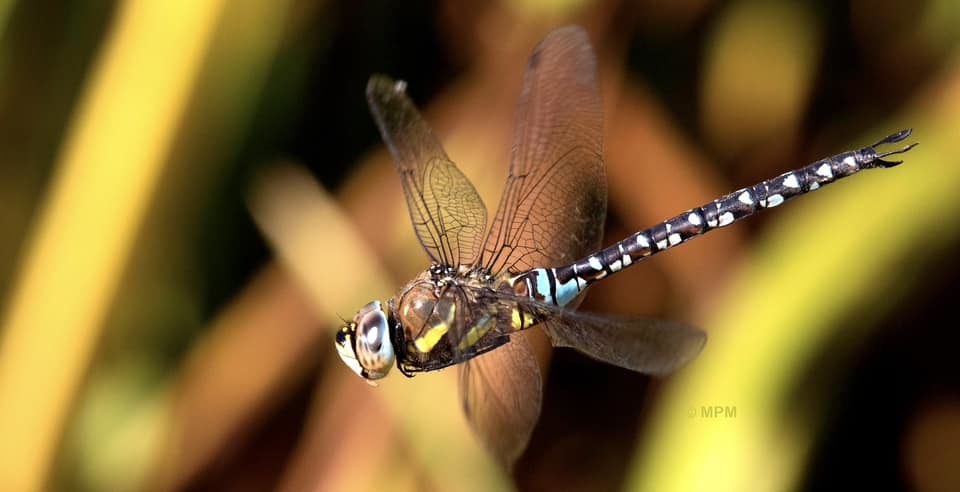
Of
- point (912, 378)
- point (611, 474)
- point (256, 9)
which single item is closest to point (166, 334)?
point (256, 9)

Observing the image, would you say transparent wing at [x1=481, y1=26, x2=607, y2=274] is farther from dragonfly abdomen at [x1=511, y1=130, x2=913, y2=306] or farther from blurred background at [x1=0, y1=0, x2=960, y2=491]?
blurred background at [x1=0, y1=0, x2=960, y2=491]

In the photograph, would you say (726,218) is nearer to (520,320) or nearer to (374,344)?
(520,320)

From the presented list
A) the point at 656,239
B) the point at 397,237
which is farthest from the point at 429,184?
the point at 397,237

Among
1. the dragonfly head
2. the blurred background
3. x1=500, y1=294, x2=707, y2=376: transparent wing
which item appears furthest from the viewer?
the blurred background

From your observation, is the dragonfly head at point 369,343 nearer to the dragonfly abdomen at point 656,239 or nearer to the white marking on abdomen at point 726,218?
the dragonfly abdomen at point 656,239

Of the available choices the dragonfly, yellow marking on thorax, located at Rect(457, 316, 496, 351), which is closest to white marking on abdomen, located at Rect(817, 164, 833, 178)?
the dragonfly

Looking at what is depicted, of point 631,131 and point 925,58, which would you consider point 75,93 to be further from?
point 925,58

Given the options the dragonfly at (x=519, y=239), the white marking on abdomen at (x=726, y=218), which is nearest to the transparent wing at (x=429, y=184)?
the dragonfly at (x=519, y=239)
